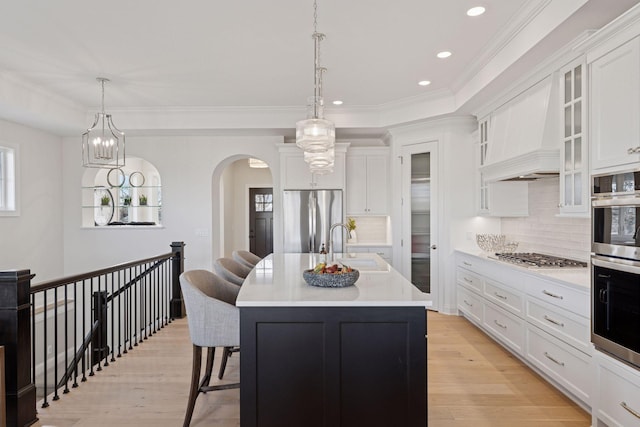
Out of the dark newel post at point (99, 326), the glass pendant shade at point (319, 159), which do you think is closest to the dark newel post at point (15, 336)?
the dark newel post at point (99, 326)

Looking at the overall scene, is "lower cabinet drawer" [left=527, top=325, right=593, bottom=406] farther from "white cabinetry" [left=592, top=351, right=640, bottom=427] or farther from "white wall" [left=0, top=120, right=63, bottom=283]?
"white wall" [left=0, top=120, right=63, bottom=283]

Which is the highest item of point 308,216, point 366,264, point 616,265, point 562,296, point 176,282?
point 308,216

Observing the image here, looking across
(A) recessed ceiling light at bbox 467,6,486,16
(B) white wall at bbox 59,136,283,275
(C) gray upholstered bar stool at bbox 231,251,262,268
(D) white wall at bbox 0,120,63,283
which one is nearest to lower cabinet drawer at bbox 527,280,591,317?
(A) recessed ceiling light at bbox 467,6,486,16

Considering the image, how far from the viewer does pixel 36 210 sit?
5781 mm

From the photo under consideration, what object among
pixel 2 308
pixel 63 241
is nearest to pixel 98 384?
pixel 2 308

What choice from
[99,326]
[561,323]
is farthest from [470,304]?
[99,326]

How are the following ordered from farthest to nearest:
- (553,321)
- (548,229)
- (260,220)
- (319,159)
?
(260,220) → (548,229) → (319,159) → (553,321)

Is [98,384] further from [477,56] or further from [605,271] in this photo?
[477,56]

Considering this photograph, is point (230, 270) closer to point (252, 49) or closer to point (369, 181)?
point (252, 49)

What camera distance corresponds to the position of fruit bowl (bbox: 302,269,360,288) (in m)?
2.37

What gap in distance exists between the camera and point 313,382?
6.76 ft

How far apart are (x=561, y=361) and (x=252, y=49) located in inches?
141

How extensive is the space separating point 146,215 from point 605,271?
8.16 m

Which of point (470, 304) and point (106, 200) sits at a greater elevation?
point (106, 200)
